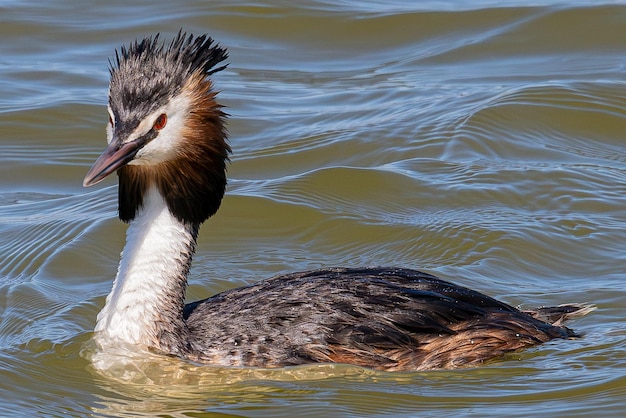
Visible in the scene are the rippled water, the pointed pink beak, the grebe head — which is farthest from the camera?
A: the rippled water

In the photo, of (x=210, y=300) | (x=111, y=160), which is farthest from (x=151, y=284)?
(x=111, y=160)

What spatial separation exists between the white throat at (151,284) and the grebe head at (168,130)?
94mm

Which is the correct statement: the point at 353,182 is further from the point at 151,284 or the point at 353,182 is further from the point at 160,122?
the point at 160,122

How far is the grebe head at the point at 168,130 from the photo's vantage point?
7500 millimetres

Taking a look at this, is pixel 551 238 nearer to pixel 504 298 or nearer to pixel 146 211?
pixel 504 298

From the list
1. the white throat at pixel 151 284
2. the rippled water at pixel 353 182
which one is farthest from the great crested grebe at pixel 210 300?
the rippled water at pixel 353 182

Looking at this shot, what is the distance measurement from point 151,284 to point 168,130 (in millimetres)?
977

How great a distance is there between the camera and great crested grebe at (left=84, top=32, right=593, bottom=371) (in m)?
7.57

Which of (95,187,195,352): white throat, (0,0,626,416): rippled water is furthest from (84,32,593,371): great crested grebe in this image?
(0,0,626,416): rippled water

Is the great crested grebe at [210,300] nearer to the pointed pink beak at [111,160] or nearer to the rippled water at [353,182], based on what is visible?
the pointed pink beak at [111,160]

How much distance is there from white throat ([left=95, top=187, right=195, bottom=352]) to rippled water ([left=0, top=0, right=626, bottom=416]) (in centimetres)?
22

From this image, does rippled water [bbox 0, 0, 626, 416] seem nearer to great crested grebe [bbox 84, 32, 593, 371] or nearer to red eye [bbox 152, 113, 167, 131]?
great crested grebe [bbox 84, 32, 593, 371]

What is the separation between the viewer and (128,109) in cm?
750

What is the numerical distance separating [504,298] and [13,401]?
3607 millimetres
